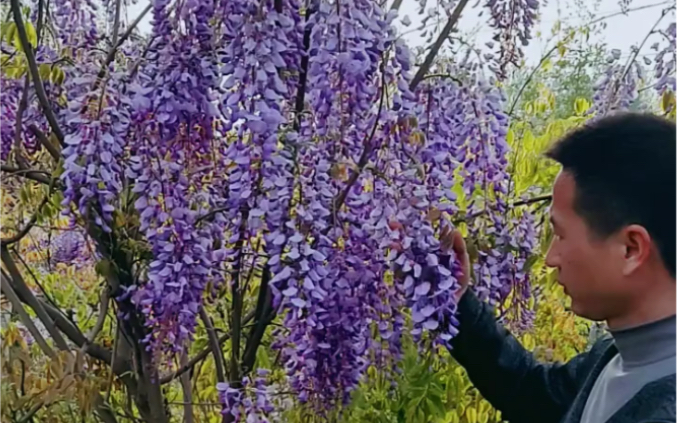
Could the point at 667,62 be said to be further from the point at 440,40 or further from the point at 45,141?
the point at 45,141

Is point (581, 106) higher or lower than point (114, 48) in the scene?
lower

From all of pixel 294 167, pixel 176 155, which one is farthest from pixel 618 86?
pixel 176 155

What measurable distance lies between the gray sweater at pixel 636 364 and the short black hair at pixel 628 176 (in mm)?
70

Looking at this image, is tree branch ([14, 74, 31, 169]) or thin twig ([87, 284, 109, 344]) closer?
tree branch ([14, 74, 31, 169])

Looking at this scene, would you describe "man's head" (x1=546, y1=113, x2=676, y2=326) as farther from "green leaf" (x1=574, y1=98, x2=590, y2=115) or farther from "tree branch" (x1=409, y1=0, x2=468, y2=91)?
"green leaf" (x1=574, y1=98, x2=590, y2=115)

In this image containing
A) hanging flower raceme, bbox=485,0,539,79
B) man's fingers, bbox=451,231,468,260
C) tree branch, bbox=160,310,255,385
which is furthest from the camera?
tree branch, bbox=160,310,255,385

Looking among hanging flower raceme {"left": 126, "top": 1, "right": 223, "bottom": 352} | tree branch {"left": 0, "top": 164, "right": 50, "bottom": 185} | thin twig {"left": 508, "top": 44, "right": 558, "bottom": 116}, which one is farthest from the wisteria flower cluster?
thin twig {"left": 508, "top": 44, "right": 558, "bottom": 116}

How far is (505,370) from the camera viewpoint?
1.22m

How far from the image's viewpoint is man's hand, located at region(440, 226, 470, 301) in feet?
3.75

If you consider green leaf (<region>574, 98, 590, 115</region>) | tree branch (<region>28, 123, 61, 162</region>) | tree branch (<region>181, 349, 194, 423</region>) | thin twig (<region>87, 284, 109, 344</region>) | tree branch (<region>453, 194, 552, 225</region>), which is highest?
tree branch (<region>28, 123, 61, 162</region>)

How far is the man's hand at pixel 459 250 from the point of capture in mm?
1142

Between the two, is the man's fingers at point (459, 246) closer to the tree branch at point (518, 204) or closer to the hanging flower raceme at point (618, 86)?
the tree branch at point (518, 204)

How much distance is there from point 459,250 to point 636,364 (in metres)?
0.30

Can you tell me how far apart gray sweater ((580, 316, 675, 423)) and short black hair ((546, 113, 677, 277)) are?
7cm
